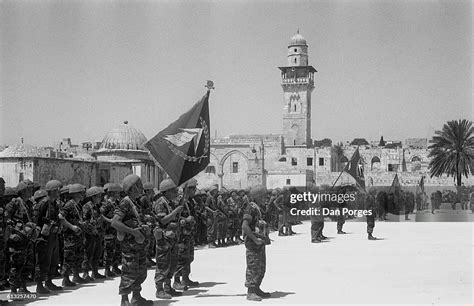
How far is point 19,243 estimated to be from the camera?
28.9ft

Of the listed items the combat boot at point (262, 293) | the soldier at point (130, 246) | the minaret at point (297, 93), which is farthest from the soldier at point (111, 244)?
the minaret at point (297, 93)

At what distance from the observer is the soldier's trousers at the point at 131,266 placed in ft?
25.0

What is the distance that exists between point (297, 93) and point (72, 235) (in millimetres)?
68799

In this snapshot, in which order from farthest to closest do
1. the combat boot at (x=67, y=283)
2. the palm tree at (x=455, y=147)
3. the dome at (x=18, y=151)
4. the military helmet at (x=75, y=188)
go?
the palm tree at (x=455, y=147) → the dome at (x=18, y=151) → the military helmet at (x=75, y=188) → the combat boot at (x=67, y=283)

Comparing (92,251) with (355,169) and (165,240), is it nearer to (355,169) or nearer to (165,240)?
(165,240)

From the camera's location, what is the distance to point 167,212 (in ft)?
28.0

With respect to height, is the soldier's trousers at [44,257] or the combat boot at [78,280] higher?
the soldier's trousers at [44,257]

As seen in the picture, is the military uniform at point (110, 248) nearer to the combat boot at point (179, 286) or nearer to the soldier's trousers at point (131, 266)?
the combat boot at point (179, 286)

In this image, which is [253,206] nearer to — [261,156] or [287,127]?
[261,156]

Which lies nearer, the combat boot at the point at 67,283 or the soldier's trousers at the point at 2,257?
the soldier's trousers at the point at 2,257

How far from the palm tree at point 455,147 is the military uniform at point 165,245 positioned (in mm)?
39660

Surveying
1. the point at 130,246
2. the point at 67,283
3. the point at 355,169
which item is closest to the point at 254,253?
the point at 130,246

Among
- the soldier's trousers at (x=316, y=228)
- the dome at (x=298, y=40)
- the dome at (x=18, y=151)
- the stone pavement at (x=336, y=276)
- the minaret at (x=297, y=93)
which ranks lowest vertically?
the stone pavement at (x=336, y=276)

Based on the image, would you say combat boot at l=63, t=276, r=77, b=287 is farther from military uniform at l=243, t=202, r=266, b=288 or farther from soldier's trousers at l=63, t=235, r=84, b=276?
military uniform at l=243, t=202, r=266, b=288
